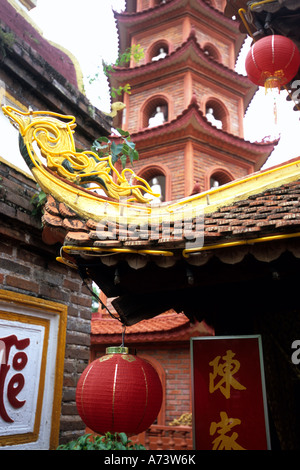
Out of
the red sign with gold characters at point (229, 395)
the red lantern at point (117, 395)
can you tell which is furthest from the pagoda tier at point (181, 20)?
the red lantern at point (117, 395)

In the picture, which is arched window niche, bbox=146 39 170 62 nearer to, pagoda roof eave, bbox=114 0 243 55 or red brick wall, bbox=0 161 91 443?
pagoda roof eave, bbox=114 0 243 55

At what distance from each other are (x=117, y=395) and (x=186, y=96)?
33.7 feet

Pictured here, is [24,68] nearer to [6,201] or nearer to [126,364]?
[6,201]

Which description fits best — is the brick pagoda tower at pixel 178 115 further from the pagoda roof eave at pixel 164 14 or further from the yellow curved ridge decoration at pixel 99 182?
the yellow curved ridge decoration at pixel 99 182

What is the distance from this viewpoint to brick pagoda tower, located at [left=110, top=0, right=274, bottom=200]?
10406 mm

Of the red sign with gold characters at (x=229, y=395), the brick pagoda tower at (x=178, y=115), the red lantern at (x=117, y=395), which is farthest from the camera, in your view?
the brick pagoda tower at (x=178, y=115)

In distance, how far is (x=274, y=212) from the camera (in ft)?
8.03

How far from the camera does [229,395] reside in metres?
2.63

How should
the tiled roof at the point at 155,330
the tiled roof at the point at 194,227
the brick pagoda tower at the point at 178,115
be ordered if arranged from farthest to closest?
the brick pagoda tower at the point at 178,115
the tiled roof at the point at 155,330
the tiled roof at the point at 194,227

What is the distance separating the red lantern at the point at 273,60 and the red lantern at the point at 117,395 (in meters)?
3.24

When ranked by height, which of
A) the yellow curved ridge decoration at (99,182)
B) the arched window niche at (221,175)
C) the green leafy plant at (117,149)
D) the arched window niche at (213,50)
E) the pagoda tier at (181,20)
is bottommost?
the yellow curved ridge decoration at (99,182)

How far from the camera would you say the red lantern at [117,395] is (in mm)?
2371

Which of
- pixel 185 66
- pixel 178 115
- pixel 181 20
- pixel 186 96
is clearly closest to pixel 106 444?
pixel 178 115
